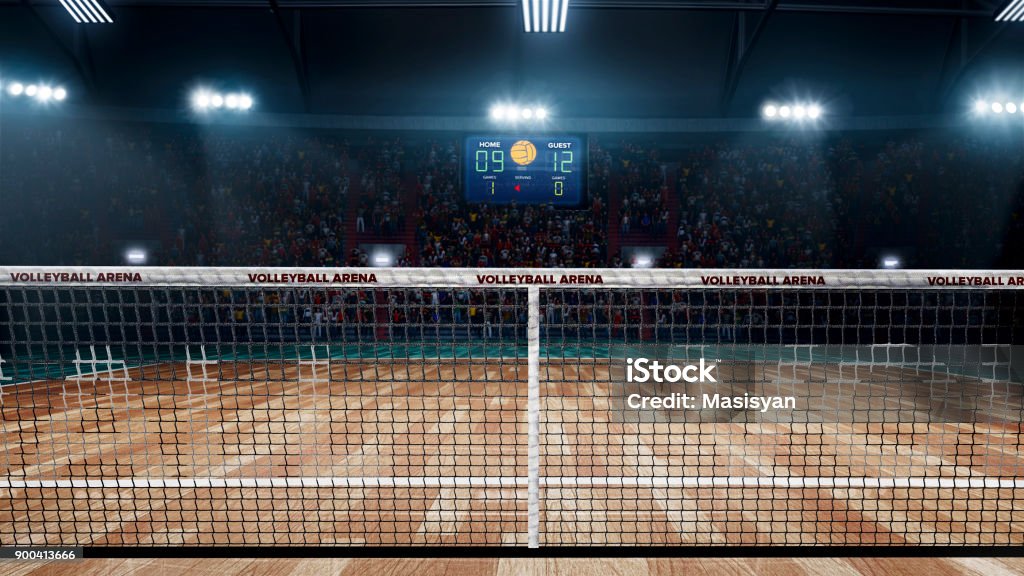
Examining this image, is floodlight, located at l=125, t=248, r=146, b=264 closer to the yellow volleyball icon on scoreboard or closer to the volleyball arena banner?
the yellow volleyball icon on scoreboard

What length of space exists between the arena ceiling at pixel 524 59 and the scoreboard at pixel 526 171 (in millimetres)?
2201

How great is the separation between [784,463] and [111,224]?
18.6 meters

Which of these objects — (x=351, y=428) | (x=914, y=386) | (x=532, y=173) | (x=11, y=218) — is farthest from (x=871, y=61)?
(x=11, y=218)

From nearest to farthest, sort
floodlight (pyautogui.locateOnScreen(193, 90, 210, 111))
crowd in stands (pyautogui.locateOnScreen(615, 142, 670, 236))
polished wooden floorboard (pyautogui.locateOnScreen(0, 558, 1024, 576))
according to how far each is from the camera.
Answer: polished wooden floorboard (pyautogui.locateOnScreen(0, 558, 1024, 576))
floodlight (pyautogui.locateOnScreen(193, 90, 210, 111))
crowd in stands (pyautogui.locateOnScreen(615, 142, 670, 236))

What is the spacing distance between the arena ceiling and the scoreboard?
7.22 ft

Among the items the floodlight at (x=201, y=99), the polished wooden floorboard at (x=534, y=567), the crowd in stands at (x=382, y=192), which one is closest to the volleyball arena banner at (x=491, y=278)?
the polished wooden floorboard at (x=534, y=567)

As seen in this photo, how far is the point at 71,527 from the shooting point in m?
2.63

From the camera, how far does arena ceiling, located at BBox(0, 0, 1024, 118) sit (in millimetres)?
15117

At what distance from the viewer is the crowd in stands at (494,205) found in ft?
52.2

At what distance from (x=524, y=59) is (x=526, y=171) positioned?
3.51 meters

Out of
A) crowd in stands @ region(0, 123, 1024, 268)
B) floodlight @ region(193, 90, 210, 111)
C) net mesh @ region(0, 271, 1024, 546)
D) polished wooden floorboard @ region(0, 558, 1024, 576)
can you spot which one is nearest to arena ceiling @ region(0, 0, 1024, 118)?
floodlight @ region(193, 90, 210, 111)

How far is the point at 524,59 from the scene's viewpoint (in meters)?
15.9

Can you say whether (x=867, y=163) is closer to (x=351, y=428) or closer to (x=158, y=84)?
(x=351, y=428)

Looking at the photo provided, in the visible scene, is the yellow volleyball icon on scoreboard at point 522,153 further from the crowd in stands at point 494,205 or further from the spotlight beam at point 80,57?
the spotlight beam at point 80,57
